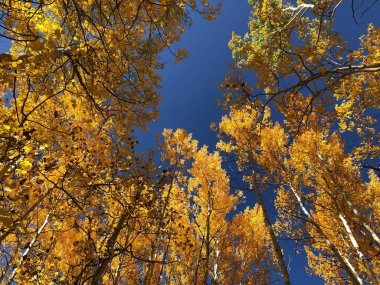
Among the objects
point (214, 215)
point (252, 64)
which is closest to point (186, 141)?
point (214, 215)

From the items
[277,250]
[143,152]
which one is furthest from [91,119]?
[277,250]

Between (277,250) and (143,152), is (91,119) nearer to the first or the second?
(143,152)

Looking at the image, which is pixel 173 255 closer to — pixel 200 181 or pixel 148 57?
pixel 200 181

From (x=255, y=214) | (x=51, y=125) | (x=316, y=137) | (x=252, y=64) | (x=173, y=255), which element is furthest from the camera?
(x=255, y=214)

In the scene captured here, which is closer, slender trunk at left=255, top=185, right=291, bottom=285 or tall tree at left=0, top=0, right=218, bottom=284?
tall tree at left=0, top=0, right=218, bottom=284

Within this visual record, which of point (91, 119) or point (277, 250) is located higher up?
point (91, 119)

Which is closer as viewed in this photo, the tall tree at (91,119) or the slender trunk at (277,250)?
the tall tree at (91,119)

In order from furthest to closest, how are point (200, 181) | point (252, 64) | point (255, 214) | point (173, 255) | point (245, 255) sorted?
point (255, 214) → point (245, 255) → point (200, 181) → point (173, 255) → point (252, 64)

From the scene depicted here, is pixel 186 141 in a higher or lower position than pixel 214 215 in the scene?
higher

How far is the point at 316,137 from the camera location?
7871mm

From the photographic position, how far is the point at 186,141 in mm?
10336

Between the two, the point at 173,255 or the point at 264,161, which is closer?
the point at 264,161

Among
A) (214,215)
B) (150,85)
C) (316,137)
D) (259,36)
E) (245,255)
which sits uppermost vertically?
(259,36)

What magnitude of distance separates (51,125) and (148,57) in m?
2.65
